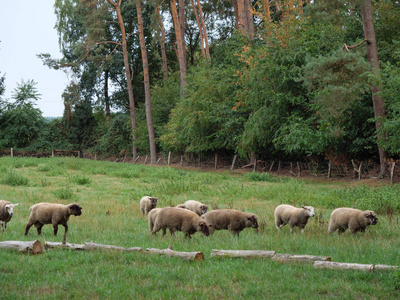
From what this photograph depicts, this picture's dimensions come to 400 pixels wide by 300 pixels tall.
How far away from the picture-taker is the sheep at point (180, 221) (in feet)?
33.9

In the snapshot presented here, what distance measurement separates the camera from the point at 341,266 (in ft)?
23.9

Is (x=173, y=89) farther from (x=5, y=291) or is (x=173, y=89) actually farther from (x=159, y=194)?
(x=5, y=291)

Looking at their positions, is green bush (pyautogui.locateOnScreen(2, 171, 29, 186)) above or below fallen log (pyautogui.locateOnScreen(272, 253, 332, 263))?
above

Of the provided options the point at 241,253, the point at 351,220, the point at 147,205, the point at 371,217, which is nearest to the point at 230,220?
the point at 241,253

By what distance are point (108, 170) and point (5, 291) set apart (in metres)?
25.5

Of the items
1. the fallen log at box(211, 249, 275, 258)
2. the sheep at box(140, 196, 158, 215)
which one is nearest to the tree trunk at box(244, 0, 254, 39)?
the sheep at box(140, 196, 158, 215)

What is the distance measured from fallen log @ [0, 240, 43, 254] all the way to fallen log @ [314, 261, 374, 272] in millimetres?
5457

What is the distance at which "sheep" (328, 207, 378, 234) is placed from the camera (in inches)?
417

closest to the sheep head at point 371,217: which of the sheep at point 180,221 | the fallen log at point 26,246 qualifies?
the sheep at point 180,221

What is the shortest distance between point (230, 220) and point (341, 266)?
14.0 feet

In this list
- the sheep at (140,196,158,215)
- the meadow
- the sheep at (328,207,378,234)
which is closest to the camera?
the meadow

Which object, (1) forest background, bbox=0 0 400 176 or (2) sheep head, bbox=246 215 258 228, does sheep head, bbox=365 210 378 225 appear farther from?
(1) forest background, bbox=0 0 400 176

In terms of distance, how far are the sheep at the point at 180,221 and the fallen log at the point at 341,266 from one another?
339cm

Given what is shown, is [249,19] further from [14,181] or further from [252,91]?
[14,181]
